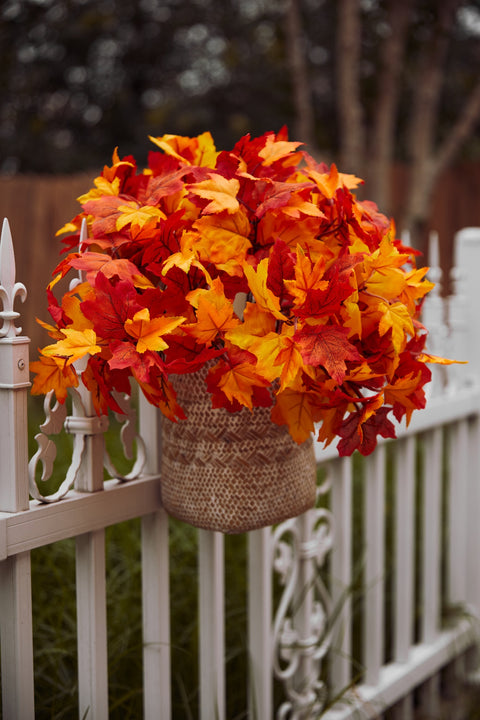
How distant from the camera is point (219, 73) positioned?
7121mm

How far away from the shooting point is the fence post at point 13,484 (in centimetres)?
109

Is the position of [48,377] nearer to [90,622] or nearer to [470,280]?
[90,622]

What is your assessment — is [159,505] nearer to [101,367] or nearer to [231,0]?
[101,367]

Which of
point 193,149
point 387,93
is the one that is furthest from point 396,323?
point 387,93

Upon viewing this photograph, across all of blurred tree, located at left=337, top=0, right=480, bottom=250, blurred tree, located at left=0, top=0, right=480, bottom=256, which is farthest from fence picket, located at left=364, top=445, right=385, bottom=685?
blurred tree, located at left=0, top=0, right=480, bottom=256

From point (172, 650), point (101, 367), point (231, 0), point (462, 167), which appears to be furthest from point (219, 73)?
point (101, 367)

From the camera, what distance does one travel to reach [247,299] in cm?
110

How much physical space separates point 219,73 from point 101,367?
663 cm

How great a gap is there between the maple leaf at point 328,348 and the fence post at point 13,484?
0.41 meters

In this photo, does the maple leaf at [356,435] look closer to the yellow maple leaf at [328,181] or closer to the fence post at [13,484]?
the yellow maple leaf at [328,181]

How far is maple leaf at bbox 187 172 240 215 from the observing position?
3.16 ft

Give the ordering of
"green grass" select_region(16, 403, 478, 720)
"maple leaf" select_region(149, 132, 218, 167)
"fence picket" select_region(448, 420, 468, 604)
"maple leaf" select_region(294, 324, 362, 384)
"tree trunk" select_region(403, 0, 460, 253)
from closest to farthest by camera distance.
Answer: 1. "maple leaf" select_region(294, 324, 362, 384)
2. "maple leaf" select_region(149, 132, 218, 167)
3. "green grass" select_region(16, 403, 478, 720)
4. "fence picket" select_region(448, 420, 468, 604)
5. "tree trunk" select_region(403, 0, 460, 253)

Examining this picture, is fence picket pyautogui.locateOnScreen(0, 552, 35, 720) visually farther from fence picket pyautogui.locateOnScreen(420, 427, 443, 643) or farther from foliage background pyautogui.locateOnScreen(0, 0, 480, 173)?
foliage background pyautogui.locateOnScreen(0, 0, 480, 173)

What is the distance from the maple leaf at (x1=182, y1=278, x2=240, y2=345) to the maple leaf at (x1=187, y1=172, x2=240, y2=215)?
0.30 feet
